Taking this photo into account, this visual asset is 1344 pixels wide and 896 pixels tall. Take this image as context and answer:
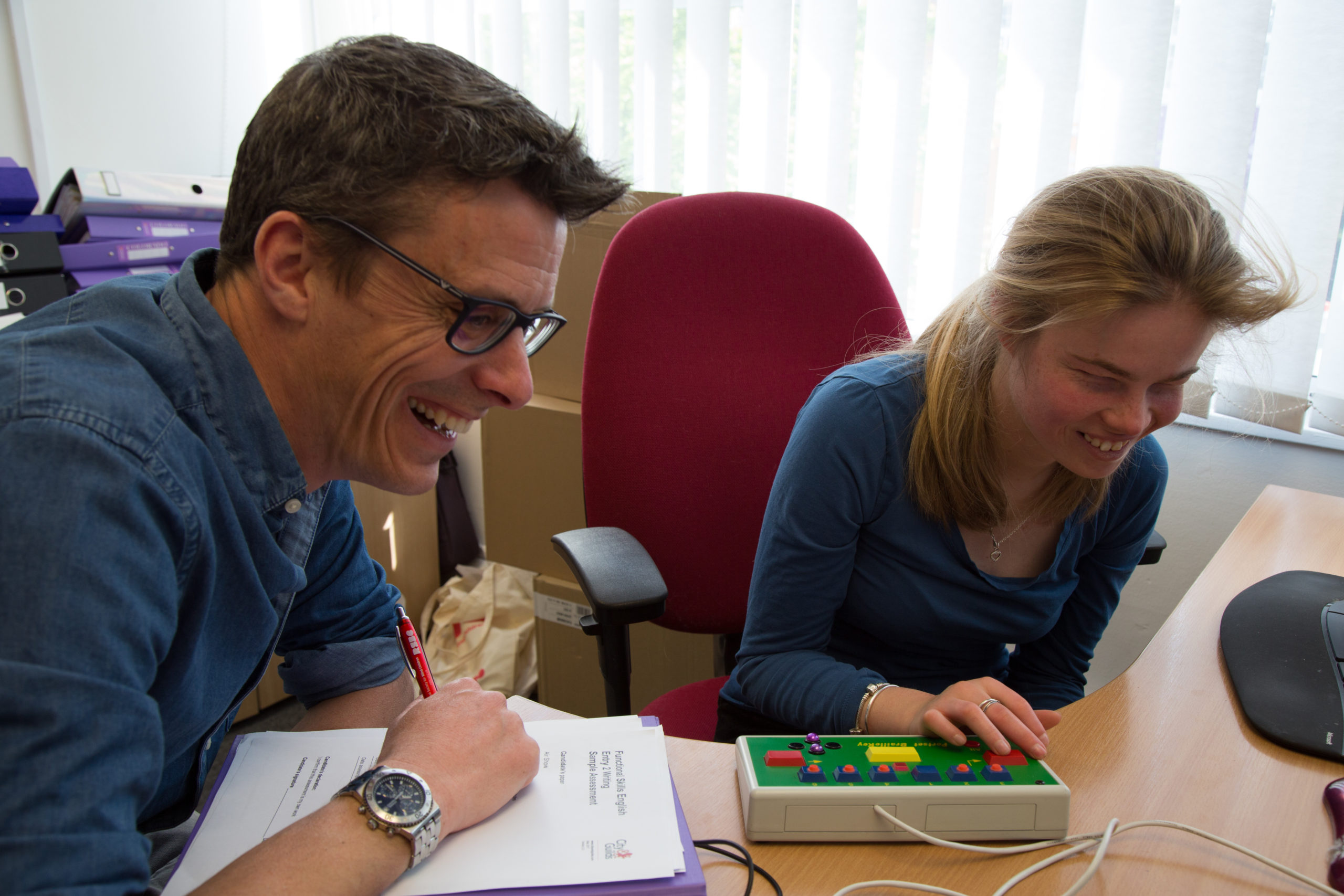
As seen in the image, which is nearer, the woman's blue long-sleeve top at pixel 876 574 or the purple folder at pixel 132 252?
the woman's blue long-sleeve top at pixel 876 574

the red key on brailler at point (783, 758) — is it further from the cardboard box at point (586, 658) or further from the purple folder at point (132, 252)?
the purple folder at point (132, 252)

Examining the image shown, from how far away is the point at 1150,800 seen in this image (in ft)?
2.40

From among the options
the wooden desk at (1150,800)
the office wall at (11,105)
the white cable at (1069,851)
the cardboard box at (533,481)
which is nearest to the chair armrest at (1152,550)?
the wooden desk at (1150,800)

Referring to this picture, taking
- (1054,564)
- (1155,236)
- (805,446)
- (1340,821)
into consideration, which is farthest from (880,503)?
(1340,821)

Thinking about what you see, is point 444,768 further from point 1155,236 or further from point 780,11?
point 780,11

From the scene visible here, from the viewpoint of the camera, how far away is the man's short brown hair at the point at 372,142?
637mm

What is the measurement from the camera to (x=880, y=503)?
102cm

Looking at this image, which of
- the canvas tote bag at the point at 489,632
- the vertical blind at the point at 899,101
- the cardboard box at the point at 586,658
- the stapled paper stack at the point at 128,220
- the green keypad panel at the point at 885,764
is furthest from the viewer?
the canvas tote bag at the point at 489,632

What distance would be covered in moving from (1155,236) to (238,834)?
0.94 metres

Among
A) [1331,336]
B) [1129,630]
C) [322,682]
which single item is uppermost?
[1331,336]

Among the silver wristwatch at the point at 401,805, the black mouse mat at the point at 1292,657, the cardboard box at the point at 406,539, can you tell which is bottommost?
the cardboard box at the point at 406,539

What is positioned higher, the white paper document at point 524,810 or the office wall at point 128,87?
the office wall at point 128,87

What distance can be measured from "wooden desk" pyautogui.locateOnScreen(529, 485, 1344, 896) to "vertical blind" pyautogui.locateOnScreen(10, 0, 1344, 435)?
53 cm

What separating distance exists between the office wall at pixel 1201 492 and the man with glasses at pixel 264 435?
4.57ft
